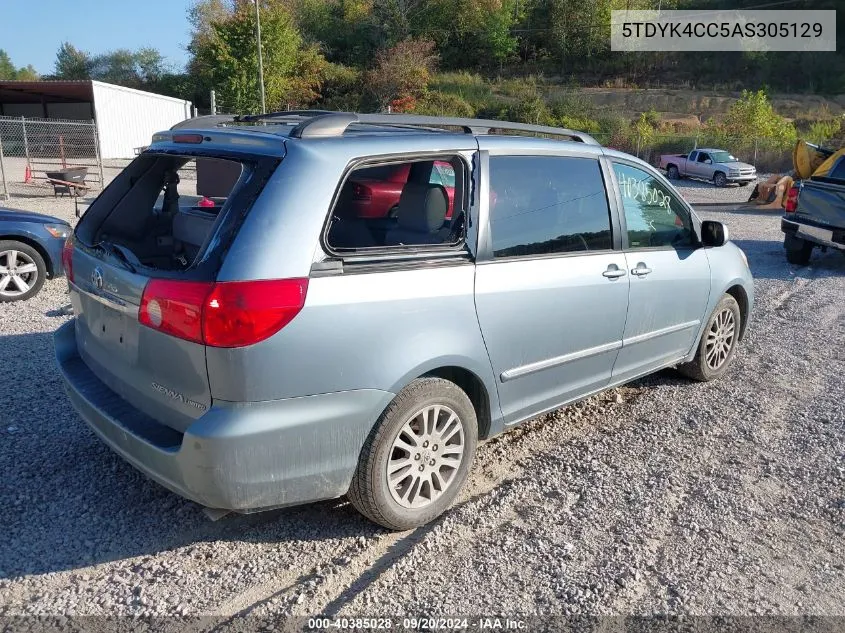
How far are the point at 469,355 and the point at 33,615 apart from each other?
204 centimetres

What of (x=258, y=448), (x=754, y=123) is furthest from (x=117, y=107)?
(x=754, y=123)

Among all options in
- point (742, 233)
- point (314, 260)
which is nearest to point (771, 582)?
point (314, 260)

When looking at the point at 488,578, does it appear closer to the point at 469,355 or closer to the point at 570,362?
the point at 469,355

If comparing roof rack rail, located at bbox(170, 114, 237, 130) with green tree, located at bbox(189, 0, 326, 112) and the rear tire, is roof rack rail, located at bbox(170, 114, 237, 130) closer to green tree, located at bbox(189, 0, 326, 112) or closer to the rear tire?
the rear tire

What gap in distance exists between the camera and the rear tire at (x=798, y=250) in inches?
425

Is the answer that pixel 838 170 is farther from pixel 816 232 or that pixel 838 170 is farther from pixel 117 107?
pixel 117 107

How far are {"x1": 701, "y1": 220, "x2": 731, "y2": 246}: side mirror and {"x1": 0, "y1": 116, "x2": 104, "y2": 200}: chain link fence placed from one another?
15.4m

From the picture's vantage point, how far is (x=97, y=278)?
10.5ft

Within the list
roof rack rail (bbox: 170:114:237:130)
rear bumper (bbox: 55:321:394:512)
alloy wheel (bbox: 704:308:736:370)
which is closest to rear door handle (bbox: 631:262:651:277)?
alloy wheel (bbox: 704:308:736:370)

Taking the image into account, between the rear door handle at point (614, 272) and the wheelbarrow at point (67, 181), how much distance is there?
16.2 m

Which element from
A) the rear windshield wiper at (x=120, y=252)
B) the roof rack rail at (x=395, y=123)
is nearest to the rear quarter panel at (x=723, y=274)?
the roof rack rail at (x=395, y=123)

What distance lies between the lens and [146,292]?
2.82 meters

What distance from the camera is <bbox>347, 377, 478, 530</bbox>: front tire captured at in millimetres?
3033

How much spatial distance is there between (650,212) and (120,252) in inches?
127
